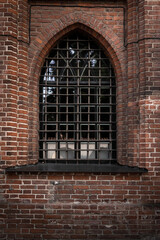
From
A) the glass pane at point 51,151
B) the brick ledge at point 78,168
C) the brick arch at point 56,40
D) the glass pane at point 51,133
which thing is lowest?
the brick ledge at point 78,168

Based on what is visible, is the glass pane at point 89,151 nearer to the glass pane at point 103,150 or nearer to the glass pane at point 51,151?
the glass pane at point 103,150

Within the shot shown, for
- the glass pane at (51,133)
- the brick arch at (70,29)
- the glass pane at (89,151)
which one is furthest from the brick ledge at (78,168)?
the brick arch at (70,29)

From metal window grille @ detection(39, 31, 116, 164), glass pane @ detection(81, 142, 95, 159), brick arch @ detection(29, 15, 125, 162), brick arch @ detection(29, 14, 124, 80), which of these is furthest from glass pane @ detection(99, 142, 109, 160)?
brick arch @ detection(29, 14, 124, 80)

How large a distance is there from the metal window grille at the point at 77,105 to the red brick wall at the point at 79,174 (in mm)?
214

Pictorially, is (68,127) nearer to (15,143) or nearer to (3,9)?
(15,143)

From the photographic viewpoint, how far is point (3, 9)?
414cm

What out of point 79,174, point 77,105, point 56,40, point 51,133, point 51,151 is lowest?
point 79,174

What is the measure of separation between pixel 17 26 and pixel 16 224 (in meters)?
3.67

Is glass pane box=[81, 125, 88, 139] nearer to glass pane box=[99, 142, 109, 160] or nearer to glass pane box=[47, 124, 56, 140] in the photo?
glass pane box=[99, 142, 109, 160]

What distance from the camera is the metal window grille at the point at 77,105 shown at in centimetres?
449

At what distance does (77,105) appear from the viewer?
178 inches

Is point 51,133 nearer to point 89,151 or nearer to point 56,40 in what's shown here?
point 89,151

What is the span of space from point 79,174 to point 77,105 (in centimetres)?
137

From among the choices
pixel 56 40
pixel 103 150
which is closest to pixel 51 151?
pixel 103 150
